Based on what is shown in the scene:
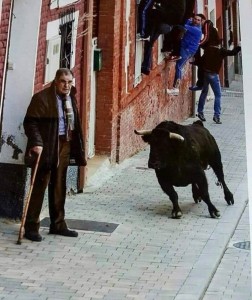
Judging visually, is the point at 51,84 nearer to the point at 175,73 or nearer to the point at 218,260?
the point at 175,73

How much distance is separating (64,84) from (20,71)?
42 cm

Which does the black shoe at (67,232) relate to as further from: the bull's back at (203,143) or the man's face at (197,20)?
the man's face at (197,20)

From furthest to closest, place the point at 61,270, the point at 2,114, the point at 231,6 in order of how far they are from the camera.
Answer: the point at 2,114, the point at 61,270, the point at 231,6

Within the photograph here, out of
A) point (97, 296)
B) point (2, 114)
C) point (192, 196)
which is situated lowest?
point (97, 296)

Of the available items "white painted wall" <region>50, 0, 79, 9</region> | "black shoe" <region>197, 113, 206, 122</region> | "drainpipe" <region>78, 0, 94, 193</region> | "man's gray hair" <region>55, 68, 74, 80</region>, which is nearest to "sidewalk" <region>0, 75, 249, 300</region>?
"black shoe" <region>197, 113, 206, 122</region>

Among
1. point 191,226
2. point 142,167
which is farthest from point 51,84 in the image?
point 191,226

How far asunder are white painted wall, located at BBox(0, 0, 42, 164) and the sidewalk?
0.55m

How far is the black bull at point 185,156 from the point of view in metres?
7.59

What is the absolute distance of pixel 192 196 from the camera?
8.05 m

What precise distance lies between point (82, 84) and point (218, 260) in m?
1.44

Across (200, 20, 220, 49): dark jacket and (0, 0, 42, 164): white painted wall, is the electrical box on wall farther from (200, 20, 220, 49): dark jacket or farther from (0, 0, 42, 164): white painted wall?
(200, 20, 220, 49): dark jacket

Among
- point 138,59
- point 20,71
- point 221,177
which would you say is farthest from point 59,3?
point 221,177

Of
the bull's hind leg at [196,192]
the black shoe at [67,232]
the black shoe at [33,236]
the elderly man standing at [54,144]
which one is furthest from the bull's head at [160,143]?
the black shoe at [33,236]

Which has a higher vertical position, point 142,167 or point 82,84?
point 82,84
